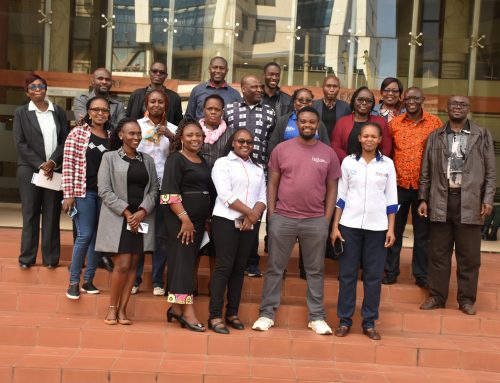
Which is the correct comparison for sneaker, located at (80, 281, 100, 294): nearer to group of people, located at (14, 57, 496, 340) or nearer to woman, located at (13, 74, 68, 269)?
group of people, located at (14, 57, 496, 340)

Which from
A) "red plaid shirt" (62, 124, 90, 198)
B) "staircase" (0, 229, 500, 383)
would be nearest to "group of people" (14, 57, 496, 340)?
"red plaid shirt" (62, 124, 90, 198)

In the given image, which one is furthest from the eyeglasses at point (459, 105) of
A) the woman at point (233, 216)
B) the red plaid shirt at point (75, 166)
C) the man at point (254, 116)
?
the red plaid shirt at point (75, 166)

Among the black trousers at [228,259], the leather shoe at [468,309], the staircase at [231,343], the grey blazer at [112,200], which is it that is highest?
the grey blazer at [112,200]

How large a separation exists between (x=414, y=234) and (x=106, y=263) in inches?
114

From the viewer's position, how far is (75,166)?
5586mm

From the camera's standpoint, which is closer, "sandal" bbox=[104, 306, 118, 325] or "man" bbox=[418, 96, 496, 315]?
"sandal" bbox=[104, 306, 118, 325]

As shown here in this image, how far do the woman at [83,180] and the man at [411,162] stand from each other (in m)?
2.63

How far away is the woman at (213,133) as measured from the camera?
5.56 metres

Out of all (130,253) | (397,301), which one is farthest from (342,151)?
(130,253)

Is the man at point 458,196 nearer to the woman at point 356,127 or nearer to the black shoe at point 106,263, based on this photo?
the woman at point 356,127

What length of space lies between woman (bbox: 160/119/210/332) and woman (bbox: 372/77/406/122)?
1.92 meters

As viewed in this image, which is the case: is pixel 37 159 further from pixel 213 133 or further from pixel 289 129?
pixel 289 129

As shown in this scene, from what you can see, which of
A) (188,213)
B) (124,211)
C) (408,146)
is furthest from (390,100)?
(124,211)

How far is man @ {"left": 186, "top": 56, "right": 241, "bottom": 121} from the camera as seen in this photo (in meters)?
6.27
